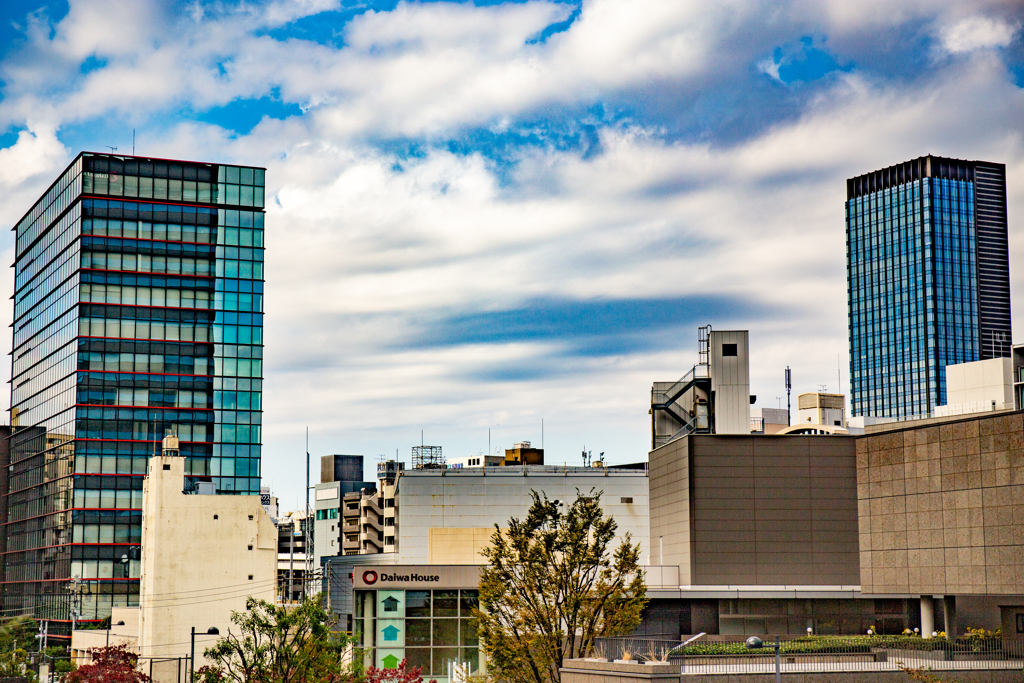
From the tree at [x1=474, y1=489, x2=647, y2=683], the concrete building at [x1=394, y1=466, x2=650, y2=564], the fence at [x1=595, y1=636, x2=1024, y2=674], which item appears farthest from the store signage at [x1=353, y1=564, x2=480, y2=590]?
the concrete building at [x1=394, y1=466, x2=650, y2=564]

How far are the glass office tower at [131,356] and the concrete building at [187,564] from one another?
21.0 metres

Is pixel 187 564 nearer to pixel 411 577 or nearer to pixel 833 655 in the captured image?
pixel 411 577

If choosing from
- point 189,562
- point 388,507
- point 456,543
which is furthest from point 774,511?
point 388,507

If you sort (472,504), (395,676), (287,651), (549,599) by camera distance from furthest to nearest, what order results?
(472,504) < (395,676) < (287,651) < (549,599)

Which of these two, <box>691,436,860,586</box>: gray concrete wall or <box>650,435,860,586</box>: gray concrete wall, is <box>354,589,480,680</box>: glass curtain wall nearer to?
<box>650,435,860,586</box>: gray concrete wall

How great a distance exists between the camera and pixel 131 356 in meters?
157

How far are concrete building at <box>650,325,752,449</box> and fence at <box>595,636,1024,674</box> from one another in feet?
114

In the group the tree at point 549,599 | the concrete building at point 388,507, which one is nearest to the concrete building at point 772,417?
the concrete building at point 388,507

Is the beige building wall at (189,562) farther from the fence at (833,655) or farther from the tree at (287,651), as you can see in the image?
the fence at (833,655)

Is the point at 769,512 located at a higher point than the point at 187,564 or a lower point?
higher

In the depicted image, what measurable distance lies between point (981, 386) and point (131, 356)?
118 m

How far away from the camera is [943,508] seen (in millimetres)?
57406

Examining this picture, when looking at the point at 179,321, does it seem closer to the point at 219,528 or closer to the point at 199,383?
the point at 199,383

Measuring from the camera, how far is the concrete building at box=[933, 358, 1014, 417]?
15500 cm
